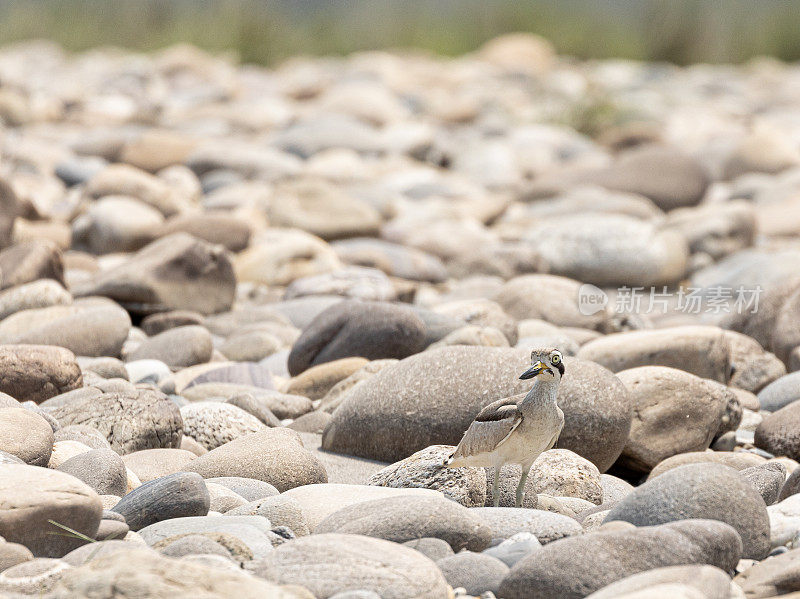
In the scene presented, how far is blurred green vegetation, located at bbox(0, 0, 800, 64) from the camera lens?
25281 mm

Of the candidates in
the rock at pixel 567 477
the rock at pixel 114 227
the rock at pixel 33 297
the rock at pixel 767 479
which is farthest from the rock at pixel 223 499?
the rock at pixel 114 227

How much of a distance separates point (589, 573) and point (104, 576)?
1.38 metres

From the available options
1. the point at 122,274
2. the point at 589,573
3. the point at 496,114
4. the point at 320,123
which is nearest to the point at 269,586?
the point at 589,573

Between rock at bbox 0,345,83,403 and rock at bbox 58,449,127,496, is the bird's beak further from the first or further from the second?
rock at bbox 0,345,83,403

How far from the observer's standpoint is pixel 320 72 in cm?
2181

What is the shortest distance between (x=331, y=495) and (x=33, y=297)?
3542mm

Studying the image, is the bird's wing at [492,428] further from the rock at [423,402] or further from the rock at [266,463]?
the rock at [423,402]

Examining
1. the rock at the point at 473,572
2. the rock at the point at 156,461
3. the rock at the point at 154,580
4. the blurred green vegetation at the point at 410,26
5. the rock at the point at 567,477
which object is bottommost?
the blurred green vegetation at the point at 410,26

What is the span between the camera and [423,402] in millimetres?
4965

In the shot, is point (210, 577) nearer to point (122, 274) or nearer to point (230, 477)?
point (230, 477)

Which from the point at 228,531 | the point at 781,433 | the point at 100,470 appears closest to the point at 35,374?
the point at 100,470

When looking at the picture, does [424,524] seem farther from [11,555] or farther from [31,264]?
[31,264]

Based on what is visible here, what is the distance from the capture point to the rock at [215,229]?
871 cm

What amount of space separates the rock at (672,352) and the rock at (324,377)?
133 centimetres
